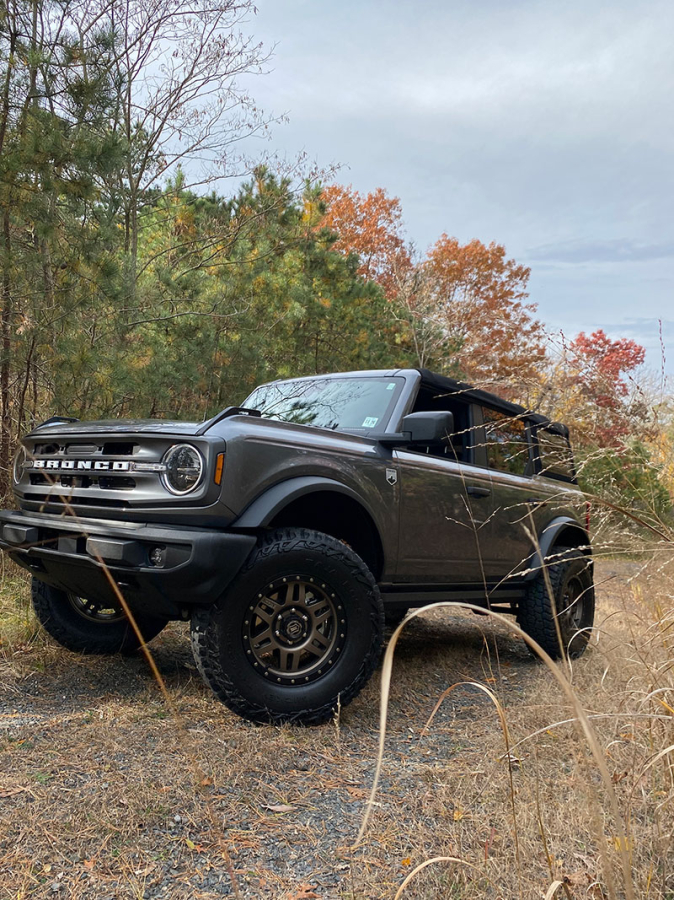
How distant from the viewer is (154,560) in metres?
2.91

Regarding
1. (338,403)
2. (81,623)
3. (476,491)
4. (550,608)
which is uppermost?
(338,403)

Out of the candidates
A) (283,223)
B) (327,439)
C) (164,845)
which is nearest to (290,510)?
Result: (327,439)

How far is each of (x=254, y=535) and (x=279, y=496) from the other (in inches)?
8.1

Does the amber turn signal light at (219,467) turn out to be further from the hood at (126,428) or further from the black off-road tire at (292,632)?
the black off-road tire at (292,632)

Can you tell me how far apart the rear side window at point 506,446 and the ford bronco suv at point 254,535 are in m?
0.76

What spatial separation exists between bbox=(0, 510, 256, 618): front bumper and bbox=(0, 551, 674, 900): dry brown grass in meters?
0.56

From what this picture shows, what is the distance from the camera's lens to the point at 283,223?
430 inches

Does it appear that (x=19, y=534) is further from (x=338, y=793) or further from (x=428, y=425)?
(x=428, y=425)

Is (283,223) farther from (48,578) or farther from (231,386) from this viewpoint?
(48,578)

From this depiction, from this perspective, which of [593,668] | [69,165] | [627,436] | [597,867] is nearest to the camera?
[597,867]

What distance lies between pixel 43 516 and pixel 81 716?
3.08 feet

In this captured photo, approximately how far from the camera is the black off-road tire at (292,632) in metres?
3.01

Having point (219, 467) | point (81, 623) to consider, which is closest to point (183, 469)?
point (219, 467)

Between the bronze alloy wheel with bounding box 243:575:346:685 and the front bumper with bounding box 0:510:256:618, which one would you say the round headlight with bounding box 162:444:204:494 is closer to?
the front bumper with bounding box 0:510:256:618
